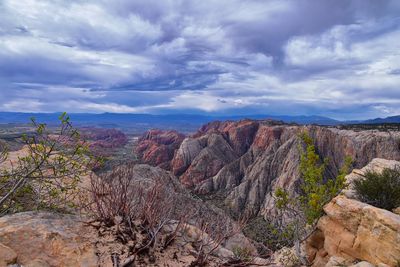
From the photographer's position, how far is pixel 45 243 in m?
6.76

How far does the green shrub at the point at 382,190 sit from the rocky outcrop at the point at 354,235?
0.53 metres

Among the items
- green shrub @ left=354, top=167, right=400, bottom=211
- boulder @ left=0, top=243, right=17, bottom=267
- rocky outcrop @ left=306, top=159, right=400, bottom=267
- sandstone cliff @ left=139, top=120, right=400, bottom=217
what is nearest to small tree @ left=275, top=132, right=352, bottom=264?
rocky outcrop @ left=306, top=159, right=400, bottom=267

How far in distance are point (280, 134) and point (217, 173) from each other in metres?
23.8

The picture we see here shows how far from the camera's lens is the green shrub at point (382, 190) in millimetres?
11852

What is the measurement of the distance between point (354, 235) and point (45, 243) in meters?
9.38

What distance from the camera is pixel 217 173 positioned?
10762cm

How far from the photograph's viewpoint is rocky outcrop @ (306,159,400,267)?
918 centimetres

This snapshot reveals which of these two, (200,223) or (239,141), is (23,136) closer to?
(200,223)

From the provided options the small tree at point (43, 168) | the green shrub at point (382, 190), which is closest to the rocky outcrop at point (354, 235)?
the green shrub at point (382, 190)

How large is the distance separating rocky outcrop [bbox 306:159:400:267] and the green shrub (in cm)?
53

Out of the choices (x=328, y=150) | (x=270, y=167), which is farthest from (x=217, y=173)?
(x=328, y=150)

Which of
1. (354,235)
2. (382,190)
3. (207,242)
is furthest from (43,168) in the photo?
(382,190)

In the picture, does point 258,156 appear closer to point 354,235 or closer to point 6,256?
point 354,235

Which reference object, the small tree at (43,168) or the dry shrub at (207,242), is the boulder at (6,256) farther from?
the dry shrub at (207,242)
